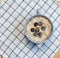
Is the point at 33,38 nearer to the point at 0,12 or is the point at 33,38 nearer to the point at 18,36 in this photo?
the point at 18,36

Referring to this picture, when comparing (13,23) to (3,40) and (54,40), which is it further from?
(54,40)

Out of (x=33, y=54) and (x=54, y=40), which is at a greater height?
(x=54, y=40)

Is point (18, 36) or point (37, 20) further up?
point (37, 20)

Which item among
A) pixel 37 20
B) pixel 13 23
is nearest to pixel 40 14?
pixel 37 20

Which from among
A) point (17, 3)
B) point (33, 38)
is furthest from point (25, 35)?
point (17, 3)
